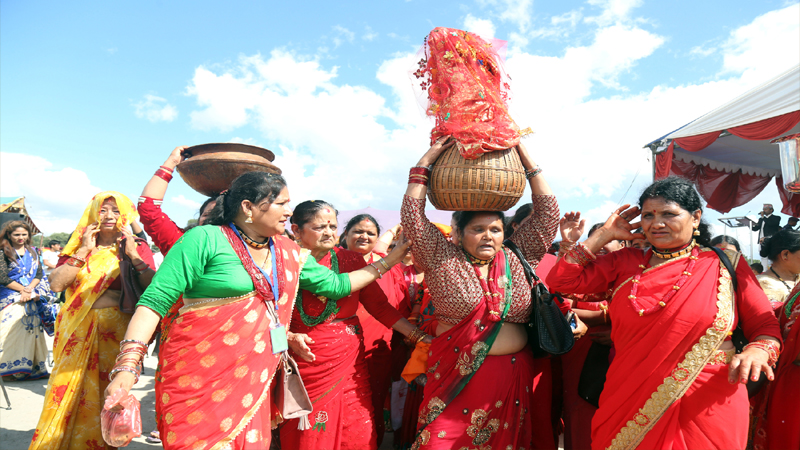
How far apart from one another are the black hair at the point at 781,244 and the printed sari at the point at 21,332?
30.4 ft

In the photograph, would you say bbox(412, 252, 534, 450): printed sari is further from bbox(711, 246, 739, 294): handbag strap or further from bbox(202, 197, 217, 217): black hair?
bbox(202, 197, 217, 217): black hair

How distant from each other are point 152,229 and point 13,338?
204 inches

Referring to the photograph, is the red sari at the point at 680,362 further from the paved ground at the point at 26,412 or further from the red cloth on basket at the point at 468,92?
the paved ground at the point at 26,412

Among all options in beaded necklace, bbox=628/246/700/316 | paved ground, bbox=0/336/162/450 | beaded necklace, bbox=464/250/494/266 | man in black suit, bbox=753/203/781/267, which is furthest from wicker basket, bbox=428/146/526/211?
man in black suit, bbox=753/203/781/267

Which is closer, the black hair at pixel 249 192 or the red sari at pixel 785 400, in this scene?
the red sari at pixel 785 400

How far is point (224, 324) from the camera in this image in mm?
2357

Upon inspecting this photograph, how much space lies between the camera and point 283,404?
2693mm

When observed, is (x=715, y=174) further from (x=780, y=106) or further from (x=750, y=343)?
(x=750, y=343)

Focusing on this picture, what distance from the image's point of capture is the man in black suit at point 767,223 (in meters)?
10.3

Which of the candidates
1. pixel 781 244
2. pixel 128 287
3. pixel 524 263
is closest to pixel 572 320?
pixel 524 263

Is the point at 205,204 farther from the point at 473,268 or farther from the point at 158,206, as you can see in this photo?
the point at 473,268

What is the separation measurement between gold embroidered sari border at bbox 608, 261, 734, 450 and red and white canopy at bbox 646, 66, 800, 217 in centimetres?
316

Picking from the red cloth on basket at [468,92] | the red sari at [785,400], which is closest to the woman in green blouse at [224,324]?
the red cloth on basket at [468,92]

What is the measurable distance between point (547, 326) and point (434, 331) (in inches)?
32.3
